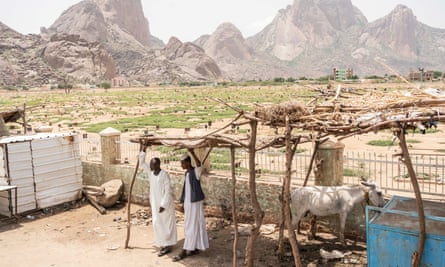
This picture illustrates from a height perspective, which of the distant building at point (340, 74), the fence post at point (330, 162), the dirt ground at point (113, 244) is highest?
the distant building at point (340, 74)

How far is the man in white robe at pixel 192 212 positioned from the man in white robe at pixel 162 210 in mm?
358

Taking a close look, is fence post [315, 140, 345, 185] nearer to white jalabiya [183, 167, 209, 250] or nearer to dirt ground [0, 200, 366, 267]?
dirt ground [0, 200, 366, 267]

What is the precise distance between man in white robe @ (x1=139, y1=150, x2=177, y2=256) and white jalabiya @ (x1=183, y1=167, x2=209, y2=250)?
1.21 feet

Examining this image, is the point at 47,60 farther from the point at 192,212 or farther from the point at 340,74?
the point at 340,74

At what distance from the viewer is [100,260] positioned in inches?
316

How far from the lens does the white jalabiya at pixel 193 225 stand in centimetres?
790

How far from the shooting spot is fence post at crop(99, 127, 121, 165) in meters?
12.0

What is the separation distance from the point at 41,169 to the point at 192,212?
213 inches

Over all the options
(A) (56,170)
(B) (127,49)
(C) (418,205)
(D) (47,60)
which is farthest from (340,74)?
(B) (127,49)

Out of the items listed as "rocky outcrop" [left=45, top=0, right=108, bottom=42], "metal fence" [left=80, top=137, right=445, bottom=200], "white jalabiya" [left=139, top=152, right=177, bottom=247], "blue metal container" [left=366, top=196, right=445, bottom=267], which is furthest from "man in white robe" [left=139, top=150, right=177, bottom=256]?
"rocky outcrop" [left=45, top=0, right=108, bottom=42]

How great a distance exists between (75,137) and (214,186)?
455 cm

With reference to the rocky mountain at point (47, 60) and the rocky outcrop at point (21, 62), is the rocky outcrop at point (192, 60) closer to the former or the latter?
the rocky mountain at point (47, 60)

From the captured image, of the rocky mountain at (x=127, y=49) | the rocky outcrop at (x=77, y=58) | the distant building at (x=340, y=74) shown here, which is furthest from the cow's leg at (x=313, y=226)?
the rocky mountain at (x=127, y=49)

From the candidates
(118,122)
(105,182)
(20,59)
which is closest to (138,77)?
(20,59)
